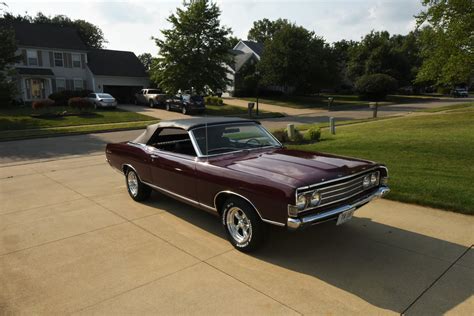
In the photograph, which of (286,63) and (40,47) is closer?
(40,47)

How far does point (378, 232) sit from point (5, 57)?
86.5ft

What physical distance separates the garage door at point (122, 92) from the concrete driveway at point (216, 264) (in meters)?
37.8

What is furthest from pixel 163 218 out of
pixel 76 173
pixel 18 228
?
pixel 76 173

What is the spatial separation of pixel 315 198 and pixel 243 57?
51.8m

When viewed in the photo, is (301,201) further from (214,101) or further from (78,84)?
(78,84)

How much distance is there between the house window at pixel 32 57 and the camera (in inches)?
1455

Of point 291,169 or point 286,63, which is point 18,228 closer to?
point 291,169

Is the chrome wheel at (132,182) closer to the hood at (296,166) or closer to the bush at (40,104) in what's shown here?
the hood at (296,166)

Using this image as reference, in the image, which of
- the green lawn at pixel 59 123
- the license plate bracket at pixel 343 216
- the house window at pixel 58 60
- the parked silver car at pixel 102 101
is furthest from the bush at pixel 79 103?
the license plate bracket at pixel 343 216

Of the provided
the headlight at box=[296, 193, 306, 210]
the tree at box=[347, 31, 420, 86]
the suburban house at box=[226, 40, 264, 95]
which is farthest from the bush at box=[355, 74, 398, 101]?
the headlight at box=[296, 193, 306, 210]

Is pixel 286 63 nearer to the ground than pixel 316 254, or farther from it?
farther from it

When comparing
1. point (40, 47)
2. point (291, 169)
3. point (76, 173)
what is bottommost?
point (76, 173)

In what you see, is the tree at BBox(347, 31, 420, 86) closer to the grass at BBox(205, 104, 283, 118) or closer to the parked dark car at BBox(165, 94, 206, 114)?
the grass at BBox(205, 104, 283, 118)

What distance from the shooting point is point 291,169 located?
4.30m
